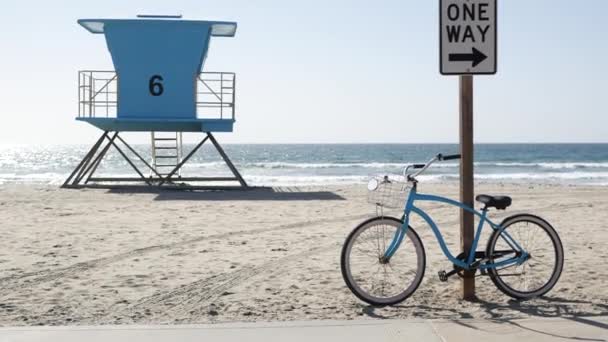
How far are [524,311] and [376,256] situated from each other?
121cm

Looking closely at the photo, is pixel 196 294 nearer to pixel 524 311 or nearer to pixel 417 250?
pixel 417 250

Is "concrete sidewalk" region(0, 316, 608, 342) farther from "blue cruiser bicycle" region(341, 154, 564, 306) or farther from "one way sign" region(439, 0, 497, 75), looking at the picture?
"one way sign" region(439, 0, 497, 75)

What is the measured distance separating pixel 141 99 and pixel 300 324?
16436mm

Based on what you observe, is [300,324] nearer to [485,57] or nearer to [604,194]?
[485,57]

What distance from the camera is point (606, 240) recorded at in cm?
952

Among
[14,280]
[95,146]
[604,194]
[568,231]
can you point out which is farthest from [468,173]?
[95,146]

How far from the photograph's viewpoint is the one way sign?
18.2 ft

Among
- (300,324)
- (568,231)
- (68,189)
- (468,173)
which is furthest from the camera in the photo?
(68,189)

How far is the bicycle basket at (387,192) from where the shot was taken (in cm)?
541

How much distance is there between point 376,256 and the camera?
581cm

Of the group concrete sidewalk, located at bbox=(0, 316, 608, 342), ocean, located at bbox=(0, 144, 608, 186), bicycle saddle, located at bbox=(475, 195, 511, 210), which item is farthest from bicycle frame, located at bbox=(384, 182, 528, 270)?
ocean, located at bbox=(0, 144, 608, 186)

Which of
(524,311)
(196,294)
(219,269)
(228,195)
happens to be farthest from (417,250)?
(228,195)

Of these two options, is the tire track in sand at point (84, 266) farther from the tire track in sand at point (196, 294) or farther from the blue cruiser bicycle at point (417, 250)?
the blue cruiser bicycle at point (417, 250)

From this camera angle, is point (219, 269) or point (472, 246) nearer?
point (472, 246)
